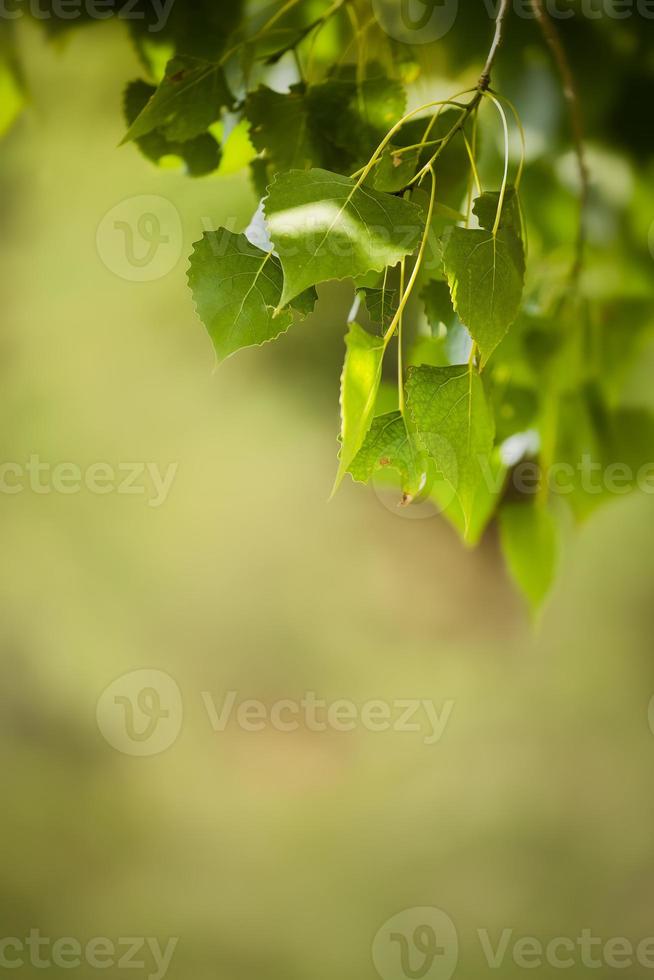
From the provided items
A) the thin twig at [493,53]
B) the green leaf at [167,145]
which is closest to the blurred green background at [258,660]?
the green leaf at [167,145]

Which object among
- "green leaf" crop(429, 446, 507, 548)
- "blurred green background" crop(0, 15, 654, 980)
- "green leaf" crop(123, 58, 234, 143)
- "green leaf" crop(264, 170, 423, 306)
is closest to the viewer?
"green leaf" crop(264, 170, 423, 306)

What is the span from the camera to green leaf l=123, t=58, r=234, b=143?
441 millimetres

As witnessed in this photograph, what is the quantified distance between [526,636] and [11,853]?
0.58m

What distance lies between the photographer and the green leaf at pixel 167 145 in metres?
0.49

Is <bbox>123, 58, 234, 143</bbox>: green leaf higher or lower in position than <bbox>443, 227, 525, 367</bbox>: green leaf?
higher

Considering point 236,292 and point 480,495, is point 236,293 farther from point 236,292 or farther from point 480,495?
point 480,495

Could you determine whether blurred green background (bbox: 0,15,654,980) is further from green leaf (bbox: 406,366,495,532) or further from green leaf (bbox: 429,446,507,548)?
green leaf (bbox: 406,366,495,532)

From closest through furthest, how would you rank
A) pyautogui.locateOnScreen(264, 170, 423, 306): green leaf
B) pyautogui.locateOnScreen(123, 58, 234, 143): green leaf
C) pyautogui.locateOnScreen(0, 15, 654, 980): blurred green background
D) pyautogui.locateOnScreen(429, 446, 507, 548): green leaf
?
pyautogui.locateOnScreen(264, 170, 423, 306): green leaf
pyautogui.locateOnScreen(123, 58, 234, 143): green leaf
pyautogui.locateOnScreen(429, 446, 507, 548): green leaf
pyautogui.locateOnScreen(0, 15, 654, 980): blurred green background

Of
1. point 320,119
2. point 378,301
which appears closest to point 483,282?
point 378,301

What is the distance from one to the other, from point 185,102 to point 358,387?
22cm

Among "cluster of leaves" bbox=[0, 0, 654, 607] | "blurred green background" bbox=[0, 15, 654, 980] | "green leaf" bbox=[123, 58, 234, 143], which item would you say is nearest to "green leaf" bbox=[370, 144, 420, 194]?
"cluster of leaves" bbox=[0, 0, 654, 607]

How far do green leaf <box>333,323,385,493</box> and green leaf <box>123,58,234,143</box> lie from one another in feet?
0.64

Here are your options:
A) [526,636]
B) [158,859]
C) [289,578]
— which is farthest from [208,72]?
[158,859]

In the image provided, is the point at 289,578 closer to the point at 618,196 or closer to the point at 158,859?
the point at 158,859
